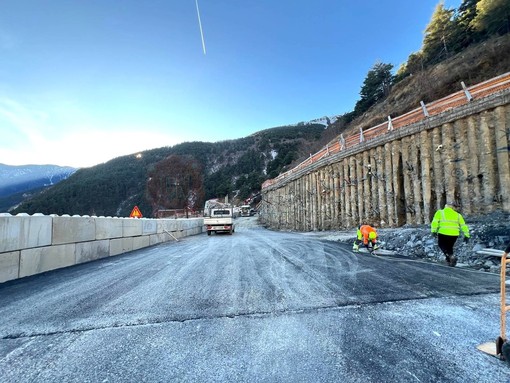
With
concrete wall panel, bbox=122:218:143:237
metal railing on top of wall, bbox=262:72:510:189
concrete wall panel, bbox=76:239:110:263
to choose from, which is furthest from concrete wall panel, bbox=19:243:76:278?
metal railing on top of wall, bbox=262:72:510:189

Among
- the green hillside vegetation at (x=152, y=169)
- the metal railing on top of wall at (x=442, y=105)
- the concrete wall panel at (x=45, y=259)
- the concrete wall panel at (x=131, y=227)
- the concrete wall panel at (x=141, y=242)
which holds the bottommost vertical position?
the concrete wall panel at (x=141, y=242)

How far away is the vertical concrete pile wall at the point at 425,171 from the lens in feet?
26.7

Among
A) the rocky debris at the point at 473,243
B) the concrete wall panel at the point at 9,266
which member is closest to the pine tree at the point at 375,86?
the rocky debris at the point at 473,243

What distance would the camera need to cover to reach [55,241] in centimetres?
625

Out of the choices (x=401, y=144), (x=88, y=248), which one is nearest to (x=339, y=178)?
(x=401, y=144)

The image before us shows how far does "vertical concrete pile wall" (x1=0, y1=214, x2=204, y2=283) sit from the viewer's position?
503 cm

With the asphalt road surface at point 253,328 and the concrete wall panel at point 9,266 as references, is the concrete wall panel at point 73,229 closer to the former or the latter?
the concrete wall panel at point 9,266

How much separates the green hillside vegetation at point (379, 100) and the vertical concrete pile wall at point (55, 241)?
103 feet

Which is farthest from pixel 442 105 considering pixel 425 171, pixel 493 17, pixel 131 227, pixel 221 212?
pixel 493 17

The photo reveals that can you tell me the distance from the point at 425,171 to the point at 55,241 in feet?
41.0

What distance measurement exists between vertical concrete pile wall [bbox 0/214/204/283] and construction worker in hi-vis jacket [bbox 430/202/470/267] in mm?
9447

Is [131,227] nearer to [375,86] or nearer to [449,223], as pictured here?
[449,223]

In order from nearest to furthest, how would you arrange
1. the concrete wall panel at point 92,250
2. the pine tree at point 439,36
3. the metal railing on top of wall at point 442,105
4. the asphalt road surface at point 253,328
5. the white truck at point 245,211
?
the asphalt road surface at point 253,328 < the concrete wall panel at point 92,250 < the metal railing on top of wall at point 442,105 < the pine tree at point 439,36 < the white truck at point 245,211

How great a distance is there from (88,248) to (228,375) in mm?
7326
